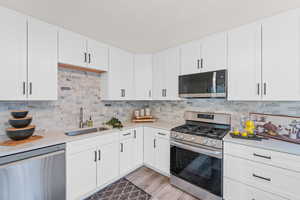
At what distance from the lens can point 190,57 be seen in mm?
2238

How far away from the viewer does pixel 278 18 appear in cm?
152

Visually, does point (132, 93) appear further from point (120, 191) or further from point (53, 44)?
point (120, 191)

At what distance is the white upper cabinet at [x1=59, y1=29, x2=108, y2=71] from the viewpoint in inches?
72.2

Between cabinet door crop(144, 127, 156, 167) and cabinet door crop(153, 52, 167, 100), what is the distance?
0.76 metres

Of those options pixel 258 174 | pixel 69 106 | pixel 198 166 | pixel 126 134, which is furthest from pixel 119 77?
pixel 258 174

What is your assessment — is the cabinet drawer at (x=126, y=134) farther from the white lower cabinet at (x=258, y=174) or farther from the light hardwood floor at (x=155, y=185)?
the white lower cabinet at (x=258, y=174)

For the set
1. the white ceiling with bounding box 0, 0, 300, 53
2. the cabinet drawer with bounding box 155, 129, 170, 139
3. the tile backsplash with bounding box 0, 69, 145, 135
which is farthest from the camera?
the cabinet drawer with bounding box 155, 129, 170, 139

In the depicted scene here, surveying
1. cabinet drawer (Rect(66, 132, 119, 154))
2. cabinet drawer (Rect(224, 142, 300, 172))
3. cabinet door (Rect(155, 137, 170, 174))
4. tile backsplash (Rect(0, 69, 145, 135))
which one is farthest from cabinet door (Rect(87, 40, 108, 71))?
cabinet drawer (Rect(224, 142, 300, 172))

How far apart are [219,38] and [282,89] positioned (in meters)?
1.09

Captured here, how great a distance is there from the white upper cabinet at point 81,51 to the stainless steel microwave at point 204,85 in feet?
5.11

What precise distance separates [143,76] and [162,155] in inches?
69.1

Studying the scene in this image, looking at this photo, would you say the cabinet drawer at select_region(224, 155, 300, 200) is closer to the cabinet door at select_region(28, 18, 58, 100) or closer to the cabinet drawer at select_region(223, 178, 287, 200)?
the cabinet drawer at select_region(223, 178, 287, 200)

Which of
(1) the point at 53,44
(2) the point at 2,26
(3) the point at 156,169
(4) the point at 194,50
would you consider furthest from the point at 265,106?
(2) the point at 2,26

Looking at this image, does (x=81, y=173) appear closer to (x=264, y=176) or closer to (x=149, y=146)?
(x=149, y=146)
